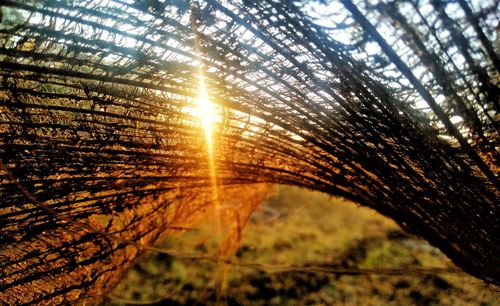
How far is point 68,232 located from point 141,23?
0.85 meters

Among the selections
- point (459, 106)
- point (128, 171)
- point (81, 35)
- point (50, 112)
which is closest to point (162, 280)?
point (128, 171)

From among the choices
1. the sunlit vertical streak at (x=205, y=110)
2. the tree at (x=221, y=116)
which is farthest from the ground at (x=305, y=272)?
the sunlit vertical streak at (x=205, y=110)

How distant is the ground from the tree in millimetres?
643

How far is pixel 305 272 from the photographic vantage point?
308 centimetres

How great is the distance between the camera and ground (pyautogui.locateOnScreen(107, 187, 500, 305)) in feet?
8.82

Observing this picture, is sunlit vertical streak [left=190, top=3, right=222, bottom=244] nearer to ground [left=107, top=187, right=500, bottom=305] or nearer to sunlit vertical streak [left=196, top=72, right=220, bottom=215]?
sunlit vertical streak [left=196, top=72, right=220, bottom=215]

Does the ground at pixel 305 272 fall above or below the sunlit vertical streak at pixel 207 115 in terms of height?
below

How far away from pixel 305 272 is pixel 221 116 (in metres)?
2.25

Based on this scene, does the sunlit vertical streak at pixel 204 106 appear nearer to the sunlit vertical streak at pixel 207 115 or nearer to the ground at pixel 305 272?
the sunlit vertical streak at pixel 207 115

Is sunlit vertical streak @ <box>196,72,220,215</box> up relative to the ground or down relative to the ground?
up

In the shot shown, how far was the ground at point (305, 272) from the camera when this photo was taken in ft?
8.82

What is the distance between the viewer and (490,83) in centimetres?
69

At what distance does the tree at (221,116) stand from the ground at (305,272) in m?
0.64

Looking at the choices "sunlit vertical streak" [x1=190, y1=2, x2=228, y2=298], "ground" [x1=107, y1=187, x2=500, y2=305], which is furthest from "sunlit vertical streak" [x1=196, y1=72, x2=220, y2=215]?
"ground" [x1=107, y1=187, x2=500, y2=305]
